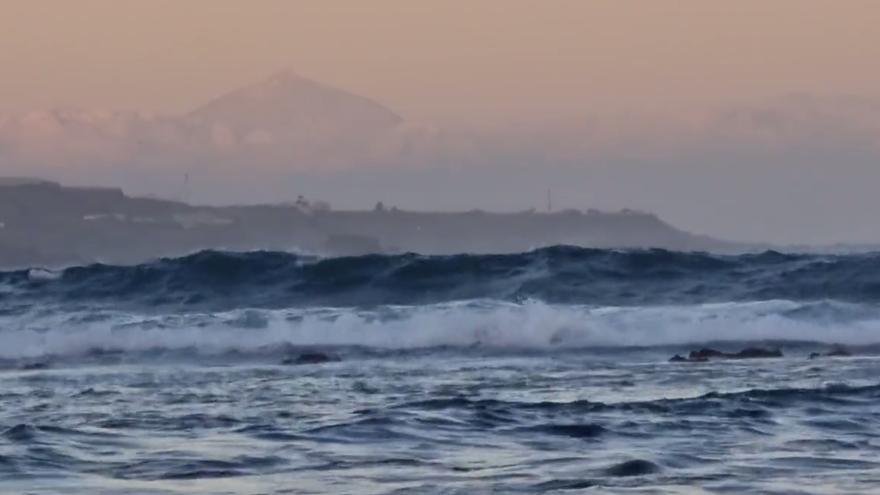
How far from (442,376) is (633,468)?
25.3 feet

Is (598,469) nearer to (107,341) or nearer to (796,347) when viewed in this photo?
(796,347)

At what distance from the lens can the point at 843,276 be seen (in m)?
26.5

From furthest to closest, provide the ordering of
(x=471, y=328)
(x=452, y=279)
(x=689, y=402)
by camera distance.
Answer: (x=452, y=279)
(x=471, y=328)
(x=689, y=402)

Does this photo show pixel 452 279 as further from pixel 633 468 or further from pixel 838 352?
pixel 633 468

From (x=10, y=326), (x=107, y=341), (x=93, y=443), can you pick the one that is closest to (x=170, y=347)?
(x=107, y=341)

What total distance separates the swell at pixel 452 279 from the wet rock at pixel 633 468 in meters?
16.7

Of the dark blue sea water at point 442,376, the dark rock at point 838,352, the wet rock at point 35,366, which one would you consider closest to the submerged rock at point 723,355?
the dark blue sea water at point 442,376

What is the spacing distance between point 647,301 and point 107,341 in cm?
778

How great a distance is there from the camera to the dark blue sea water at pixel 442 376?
9.54 meters

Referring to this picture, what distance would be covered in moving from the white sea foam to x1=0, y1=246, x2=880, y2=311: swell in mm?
2571

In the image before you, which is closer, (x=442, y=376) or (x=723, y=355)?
(x=442, y=376)

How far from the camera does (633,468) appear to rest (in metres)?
9.32

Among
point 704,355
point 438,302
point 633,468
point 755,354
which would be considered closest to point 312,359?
point 704,355

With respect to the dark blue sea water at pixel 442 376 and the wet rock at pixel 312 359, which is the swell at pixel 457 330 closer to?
the dark blue sea water at pixel 442 376
